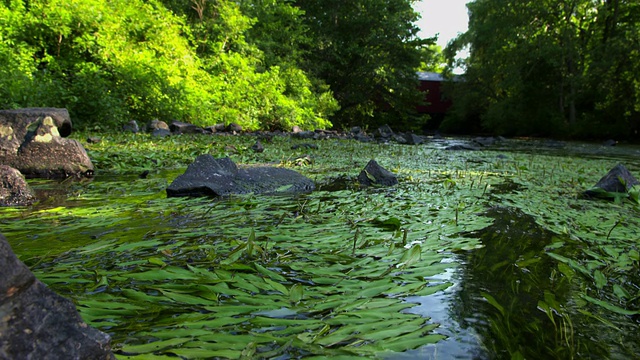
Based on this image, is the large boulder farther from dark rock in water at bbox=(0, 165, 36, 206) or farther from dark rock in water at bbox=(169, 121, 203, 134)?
dark rock in water at bbox=(169, 121, 203, 134)

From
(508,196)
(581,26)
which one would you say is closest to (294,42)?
(581,26)

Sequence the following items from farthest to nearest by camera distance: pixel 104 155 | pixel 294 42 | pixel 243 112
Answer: pixel 294 42 < pixel 243 112 < pixel 104 155

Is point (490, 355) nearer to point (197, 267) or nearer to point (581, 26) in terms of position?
point (197, 267)

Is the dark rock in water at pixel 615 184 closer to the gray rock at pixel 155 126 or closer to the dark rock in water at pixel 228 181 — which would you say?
the dark rock in water at pixel 228 181

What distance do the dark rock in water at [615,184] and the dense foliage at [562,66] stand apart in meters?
17.2

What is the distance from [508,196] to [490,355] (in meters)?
2.76

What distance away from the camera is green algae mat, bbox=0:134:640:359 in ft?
3.68

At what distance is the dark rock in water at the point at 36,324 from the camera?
736 mm

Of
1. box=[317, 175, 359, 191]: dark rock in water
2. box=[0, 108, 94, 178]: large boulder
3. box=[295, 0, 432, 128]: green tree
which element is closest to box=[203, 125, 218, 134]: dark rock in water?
box=[0, 108, 94, 178]: large boulder

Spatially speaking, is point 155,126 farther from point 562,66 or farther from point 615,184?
point 562,66

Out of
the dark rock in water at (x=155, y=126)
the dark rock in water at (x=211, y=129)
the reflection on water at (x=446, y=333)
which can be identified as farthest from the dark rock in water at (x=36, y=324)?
the dark rock in water at (x=211, y=129)

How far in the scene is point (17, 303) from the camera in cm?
76

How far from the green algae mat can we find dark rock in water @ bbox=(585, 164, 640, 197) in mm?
496

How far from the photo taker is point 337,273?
1.62m
